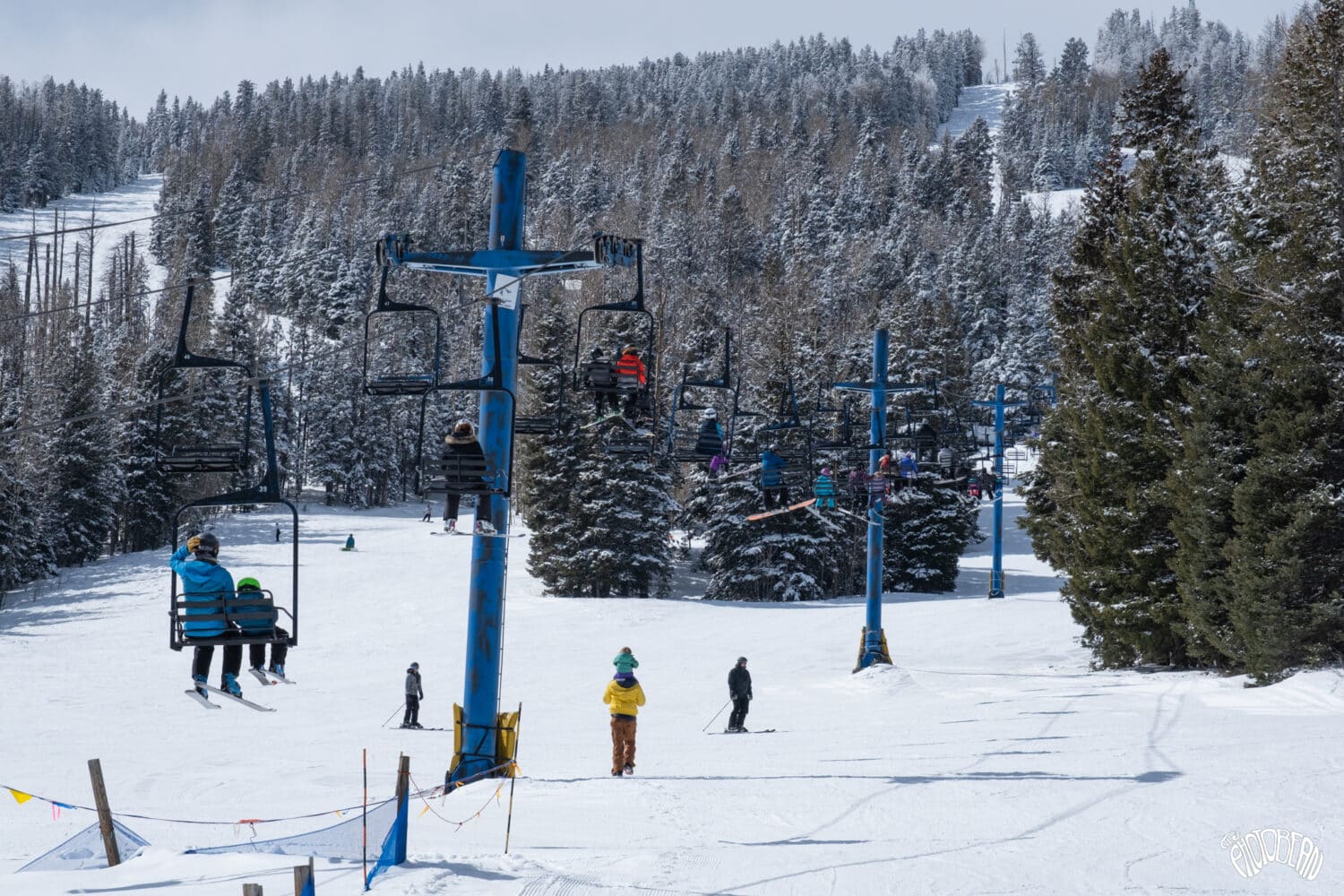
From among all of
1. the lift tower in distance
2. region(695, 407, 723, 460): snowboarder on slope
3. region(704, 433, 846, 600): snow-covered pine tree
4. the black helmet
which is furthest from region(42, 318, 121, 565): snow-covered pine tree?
the black helmet

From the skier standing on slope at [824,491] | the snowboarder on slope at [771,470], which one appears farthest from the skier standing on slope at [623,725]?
the skier standing on slope at [824,491]

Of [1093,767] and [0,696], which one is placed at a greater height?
[1093,767]

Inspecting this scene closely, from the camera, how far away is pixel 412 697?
22641mm

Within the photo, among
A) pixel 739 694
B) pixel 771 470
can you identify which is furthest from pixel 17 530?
pixel 739 694

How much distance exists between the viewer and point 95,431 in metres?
55.9

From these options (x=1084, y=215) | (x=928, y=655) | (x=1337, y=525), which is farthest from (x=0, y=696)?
(x=1084, y=215)

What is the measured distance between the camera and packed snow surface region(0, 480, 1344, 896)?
982 cm

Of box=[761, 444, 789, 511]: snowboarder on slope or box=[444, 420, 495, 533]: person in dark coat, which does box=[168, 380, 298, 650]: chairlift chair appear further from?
box=[761, 444, 789, 511]: snowboarder on slope

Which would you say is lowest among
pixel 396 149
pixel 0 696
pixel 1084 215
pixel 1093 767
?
pixel 0 696

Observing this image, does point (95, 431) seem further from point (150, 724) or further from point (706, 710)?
point (706, 710)

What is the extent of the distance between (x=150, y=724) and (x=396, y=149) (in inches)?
7407

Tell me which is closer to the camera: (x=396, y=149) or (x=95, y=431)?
(x=95, y=431)

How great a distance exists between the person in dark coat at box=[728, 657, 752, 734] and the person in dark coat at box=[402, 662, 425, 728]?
6269mm

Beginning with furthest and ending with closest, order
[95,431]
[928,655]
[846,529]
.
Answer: [95,431] < [846,529] < [928,655]
